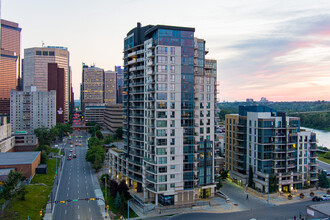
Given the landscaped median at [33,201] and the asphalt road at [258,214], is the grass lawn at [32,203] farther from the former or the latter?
the asphalt road at [258,214]

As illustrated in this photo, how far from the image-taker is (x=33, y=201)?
71750mm

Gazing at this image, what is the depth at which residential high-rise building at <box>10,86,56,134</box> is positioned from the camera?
597 feet

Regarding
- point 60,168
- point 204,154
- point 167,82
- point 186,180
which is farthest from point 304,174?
point 60,168

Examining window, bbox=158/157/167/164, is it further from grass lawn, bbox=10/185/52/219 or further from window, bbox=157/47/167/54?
grass lawn, bbox=10/185/52/219

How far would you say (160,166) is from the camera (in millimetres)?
66375

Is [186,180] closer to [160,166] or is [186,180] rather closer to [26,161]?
[160,166]

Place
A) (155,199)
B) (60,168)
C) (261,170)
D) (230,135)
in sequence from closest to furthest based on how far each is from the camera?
(155,199), (261,170), (230,135), (60,168)

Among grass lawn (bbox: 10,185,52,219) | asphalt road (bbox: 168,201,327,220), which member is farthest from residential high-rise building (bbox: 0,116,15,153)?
asphalt road (bbox: 168,201,327,220)

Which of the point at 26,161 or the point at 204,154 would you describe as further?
the point at 26,161

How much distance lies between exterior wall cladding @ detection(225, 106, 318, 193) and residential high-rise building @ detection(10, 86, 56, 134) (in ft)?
488

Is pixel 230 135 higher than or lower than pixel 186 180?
higher

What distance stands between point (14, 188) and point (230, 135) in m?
68.0

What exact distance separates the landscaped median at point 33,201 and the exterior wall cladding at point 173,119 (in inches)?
1011

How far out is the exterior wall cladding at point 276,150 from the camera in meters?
79.3
